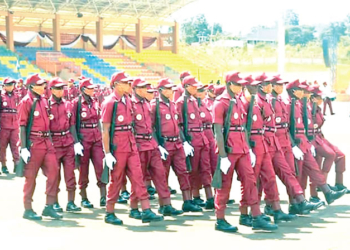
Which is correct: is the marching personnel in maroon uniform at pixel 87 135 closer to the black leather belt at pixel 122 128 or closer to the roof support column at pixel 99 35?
the black leather belt at pixel 122 128

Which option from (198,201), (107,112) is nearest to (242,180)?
(107,112)

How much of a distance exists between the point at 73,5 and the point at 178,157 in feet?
117

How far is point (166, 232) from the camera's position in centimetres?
893

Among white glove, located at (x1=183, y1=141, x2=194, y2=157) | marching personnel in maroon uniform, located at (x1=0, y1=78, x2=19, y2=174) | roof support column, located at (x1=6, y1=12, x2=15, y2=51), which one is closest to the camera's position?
white glove, located at (x1=183, y1=141, x2=194, y2=157)

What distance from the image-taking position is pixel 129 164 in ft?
30.9

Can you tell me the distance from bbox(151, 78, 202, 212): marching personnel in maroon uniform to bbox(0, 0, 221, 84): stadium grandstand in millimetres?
29156

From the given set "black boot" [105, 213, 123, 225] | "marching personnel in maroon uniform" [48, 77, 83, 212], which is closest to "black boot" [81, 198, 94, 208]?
"marching personnel in maroon uniform" [48, 77, 83, 212]

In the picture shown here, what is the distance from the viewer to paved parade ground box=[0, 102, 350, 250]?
26.7ft

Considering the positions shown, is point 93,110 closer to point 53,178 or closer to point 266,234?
point 53,178

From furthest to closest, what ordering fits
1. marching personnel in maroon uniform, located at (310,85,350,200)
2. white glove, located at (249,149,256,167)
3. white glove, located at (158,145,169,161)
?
1. marching personnel in maroon uniform, located at (310,85,350,200)
2. white glove, located at (158,145,169,161)
3. white glove, located at (249,149,256,167)

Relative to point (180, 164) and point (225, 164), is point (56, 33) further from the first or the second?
point (225, 164)

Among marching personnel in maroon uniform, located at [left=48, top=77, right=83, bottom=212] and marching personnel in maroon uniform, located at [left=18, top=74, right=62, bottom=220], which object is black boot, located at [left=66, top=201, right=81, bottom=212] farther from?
marching personnel in maroon uniform, located at [left=18, top=74, right=62, bottom=220]

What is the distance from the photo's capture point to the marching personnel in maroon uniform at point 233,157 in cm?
884

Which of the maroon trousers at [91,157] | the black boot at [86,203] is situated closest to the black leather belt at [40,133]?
the maroon trousers at [91,157]
